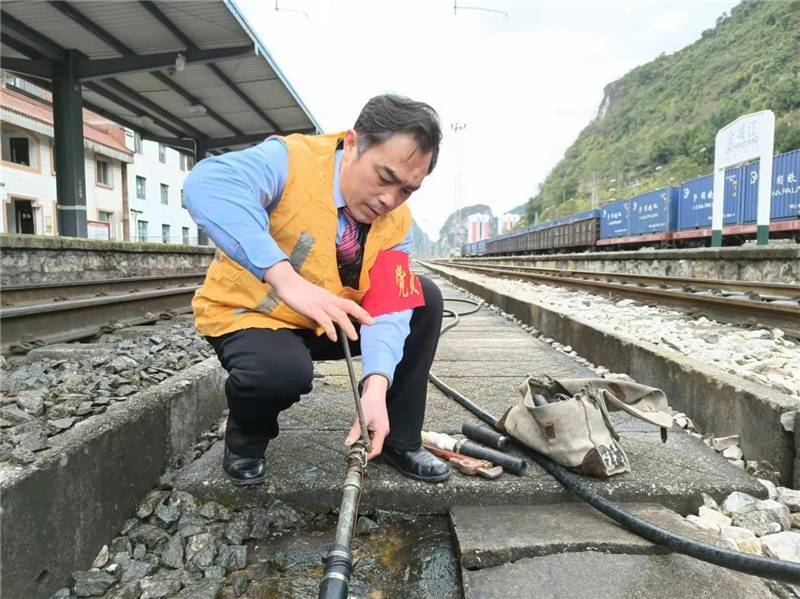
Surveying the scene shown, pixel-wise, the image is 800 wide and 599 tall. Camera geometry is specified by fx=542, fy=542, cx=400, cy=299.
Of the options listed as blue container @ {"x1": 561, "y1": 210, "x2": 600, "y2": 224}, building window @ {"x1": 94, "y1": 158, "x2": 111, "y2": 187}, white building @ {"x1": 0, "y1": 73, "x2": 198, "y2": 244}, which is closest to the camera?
white building @ {"x1": 0, "y1": 73, "x2": 198, "y2": 244}

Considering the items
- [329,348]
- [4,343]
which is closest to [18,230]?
[4,343]

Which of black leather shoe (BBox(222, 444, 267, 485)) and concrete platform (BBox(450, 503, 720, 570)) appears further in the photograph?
black leather shoe (BBox(222, 444, 267, 485))

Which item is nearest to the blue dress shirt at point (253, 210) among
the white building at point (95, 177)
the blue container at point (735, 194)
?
the white building at point (95, 177)

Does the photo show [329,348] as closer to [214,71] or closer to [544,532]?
[544,532]

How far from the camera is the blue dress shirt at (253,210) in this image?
1473mm

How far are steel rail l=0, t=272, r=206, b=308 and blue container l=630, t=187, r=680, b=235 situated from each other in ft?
68.6

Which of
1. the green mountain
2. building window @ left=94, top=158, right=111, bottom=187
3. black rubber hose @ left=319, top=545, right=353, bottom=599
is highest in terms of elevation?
the green mountain

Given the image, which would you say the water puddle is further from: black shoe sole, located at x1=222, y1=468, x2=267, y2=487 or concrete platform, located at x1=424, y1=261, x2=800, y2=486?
concrete platform, located at x1=424, y1=261, x2=800, y2=486

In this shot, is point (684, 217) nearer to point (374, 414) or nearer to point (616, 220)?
point (616, 220)

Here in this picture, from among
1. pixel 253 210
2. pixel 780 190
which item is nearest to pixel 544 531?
pixel 253 210

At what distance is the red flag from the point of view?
6.17 feet

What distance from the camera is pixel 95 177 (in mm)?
29594

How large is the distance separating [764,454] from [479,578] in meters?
1.31

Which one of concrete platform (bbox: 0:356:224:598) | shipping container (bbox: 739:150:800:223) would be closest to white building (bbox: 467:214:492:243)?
shipping container (bbox: 739:150:800:223)
